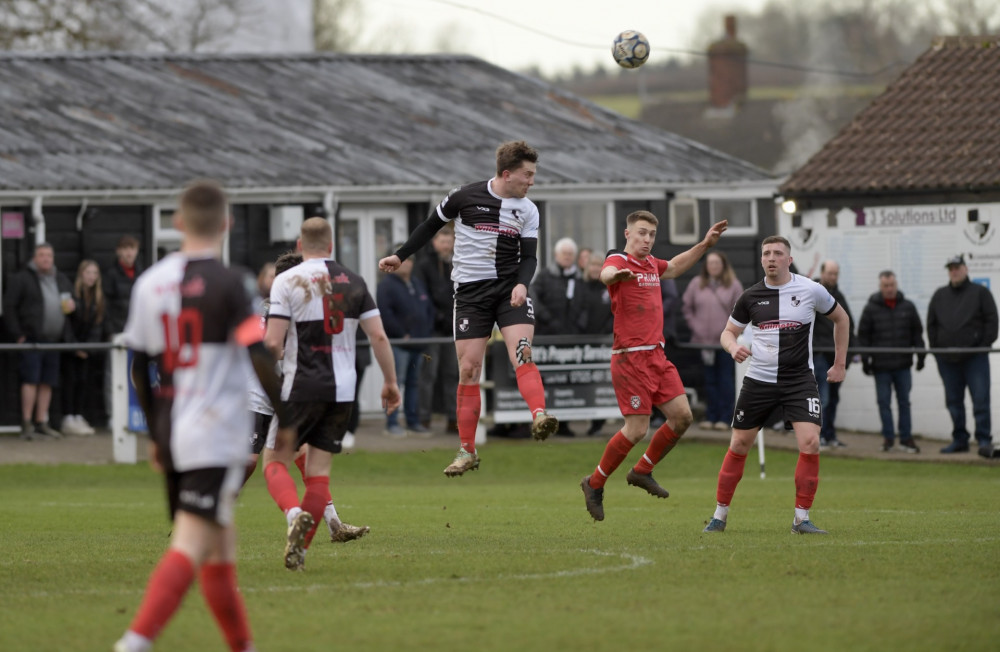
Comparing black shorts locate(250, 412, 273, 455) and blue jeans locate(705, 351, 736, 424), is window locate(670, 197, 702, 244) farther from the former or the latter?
black shorts locate(250, 412, 273, 455)

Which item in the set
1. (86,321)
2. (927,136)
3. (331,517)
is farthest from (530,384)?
(927,136)

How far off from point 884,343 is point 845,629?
13468 mm

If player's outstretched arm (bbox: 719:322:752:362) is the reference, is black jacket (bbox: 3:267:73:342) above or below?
above

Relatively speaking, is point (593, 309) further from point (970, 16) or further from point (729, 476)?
point (970, 16)

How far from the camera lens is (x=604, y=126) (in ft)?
91.7

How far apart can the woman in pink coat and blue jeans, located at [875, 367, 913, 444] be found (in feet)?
7.13

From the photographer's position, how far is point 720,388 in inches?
874

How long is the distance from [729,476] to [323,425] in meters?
3.60

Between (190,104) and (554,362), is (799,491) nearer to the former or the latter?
(554,362)

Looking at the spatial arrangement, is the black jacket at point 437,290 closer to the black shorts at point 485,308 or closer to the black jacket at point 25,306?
the black jacket at point 25,306

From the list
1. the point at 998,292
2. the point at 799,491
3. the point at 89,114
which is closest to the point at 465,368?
the point at 799,491

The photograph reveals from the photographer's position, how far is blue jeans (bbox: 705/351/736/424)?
864 inches

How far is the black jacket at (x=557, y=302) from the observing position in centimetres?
2169

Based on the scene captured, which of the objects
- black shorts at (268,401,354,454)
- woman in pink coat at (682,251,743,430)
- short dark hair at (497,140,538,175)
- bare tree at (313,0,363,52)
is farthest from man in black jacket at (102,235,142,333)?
bare tree at (313,0,363,52)
